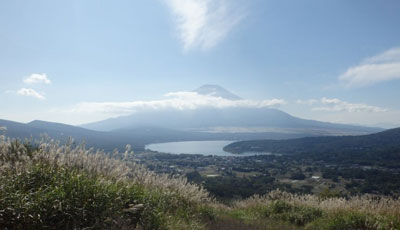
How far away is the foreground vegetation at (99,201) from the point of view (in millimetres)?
3455

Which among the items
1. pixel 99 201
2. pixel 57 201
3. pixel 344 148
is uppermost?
pixel 57 201

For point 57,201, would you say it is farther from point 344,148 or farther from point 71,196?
point 344,148

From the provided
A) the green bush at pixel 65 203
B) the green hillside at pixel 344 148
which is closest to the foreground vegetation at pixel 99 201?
the green bush at pixel 65 203

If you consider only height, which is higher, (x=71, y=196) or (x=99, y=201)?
(x=71, y=196)

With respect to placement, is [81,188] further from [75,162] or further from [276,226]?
[276,226]

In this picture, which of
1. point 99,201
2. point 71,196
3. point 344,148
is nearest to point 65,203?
point 71,196

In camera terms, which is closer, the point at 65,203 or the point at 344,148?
the point at 65,203

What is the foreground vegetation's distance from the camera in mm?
3455

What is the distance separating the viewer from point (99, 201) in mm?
3908

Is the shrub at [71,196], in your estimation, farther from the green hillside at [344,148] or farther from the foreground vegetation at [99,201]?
the green hillside at [344,148]

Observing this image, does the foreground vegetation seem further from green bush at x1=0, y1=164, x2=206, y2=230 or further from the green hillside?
the green hillside

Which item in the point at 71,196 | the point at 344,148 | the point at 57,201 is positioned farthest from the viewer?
the point at 344,148

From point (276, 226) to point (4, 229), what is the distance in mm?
5502

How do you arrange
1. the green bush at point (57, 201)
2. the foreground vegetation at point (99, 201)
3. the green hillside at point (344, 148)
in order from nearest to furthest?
the green bush at point (57, 201), the foreground vegetation at point (99, 201), the green hillside at point (344, 148)
